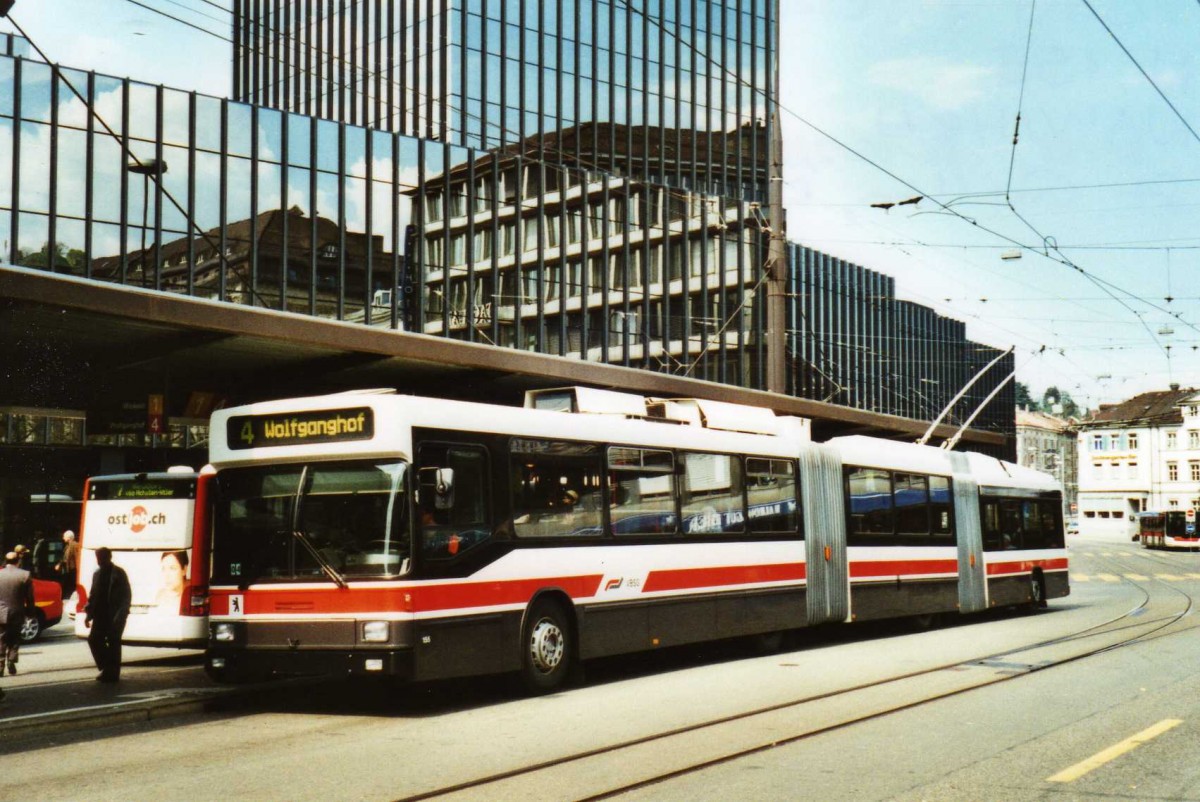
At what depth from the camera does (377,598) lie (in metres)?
11.0

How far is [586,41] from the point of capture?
5291 centimetres

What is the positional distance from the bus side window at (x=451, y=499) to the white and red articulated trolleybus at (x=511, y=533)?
0.7 inches

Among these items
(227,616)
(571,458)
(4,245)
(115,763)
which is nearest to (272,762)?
(115,763)

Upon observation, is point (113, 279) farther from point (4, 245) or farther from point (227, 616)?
point (227, 616)

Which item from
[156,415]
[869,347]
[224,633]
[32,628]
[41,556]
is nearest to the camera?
[224,633]

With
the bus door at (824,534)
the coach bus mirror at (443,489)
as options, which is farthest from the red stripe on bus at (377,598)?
the bus door at (824,534)

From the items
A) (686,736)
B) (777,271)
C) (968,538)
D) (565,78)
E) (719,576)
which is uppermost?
(565,78)

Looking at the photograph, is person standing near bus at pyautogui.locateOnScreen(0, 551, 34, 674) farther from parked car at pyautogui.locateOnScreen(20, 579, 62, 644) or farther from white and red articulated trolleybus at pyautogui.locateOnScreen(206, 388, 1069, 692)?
parked car at pyautogui.locateOnScreen(20, 579, 62, 644)

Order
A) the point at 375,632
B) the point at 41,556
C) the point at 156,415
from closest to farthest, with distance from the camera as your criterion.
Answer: the point at 375,632
the point at 156,415
the point at 41,556

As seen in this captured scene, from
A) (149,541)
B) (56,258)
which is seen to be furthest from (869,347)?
(149,541)

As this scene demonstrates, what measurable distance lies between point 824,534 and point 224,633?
8.92m

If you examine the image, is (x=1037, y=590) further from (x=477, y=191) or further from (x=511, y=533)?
(x=477, y=191)

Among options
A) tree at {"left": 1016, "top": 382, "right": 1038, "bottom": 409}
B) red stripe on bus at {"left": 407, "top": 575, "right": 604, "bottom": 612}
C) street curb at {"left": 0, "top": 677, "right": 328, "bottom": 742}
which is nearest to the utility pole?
red stripe on bus at {"left": 407, "top": 575, "right": 604, "bottom": 612}

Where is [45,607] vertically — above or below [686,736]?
above
